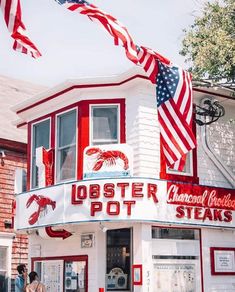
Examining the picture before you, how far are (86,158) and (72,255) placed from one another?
2.86 meters

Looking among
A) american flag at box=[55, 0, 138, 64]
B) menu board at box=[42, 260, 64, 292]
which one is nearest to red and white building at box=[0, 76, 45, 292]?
menu board at box=[42, 260, 64, 292]

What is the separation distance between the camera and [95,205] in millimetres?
14266

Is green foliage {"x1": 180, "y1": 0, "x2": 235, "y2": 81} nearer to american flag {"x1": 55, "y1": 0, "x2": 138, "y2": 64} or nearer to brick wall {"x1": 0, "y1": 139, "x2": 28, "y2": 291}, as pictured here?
american flag {"x1": 55, "y1": 0, "x2": 138, "y2": 64}

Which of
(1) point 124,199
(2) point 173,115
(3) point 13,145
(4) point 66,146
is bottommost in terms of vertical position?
(1) point 124,199

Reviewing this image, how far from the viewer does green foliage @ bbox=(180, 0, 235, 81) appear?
48.2 feet

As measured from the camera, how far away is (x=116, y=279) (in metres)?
16.2

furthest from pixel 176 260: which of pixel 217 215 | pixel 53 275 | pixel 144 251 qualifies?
pixel 53 275

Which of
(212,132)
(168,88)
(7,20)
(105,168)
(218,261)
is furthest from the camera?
(212,132)

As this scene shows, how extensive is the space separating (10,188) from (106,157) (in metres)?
8.16

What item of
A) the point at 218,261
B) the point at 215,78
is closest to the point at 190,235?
the point at 218,261

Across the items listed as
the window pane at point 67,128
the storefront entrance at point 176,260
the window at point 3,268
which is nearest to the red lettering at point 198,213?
the storefront entrance at point 176,260

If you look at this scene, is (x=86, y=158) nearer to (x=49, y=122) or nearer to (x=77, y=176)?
(x=77, y=176)

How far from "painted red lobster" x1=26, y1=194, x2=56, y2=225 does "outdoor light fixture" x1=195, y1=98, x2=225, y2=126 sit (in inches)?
186

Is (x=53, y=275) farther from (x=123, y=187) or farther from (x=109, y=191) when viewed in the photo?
(x=123, y=187)
